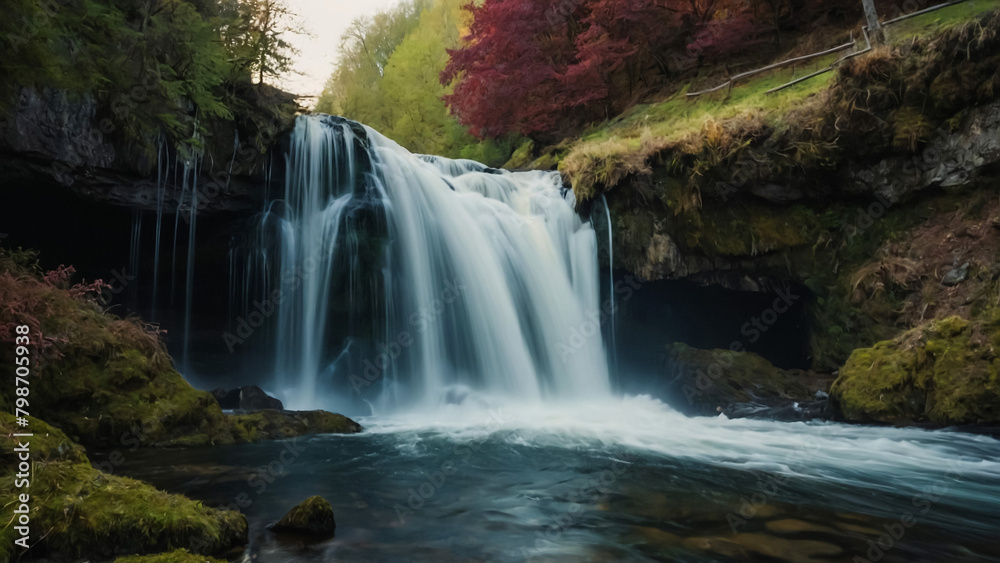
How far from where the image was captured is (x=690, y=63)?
16812 mm

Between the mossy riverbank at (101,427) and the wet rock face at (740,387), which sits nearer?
the mossy riverbank at (101,427)

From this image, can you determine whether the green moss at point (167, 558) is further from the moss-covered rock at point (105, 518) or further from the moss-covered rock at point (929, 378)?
the moss-covered rock at point (929, 378)

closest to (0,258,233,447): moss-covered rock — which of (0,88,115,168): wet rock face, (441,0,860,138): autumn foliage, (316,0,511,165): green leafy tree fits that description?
(0,88,115,168): wet rock face

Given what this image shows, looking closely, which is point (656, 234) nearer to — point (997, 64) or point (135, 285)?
point (997, 64)

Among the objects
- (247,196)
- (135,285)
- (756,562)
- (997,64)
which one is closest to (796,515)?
(756,562)

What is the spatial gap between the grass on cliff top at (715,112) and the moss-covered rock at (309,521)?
961cm

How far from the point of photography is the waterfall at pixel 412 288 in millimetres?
10234

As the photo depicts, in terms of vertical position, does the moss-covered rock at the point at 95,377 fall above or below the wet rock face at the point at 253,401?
above

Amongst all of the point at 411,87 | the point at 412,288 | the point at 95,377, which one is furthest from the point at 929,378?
the point at 411,87

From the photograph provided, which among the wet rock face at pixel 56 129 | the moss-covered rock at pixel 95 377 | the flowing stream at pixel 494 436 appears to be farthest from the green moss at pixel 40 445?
the wet rock face at pixel 56 129

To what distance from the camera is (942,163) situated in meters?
9.19

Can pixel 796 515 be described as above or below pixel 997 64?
below

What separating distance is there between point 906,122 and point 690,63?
8560 mm

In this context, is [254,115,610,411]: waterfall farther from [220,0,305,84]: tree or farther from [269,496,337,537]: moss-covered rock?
[269,496,337,537]: moss-covered rock
